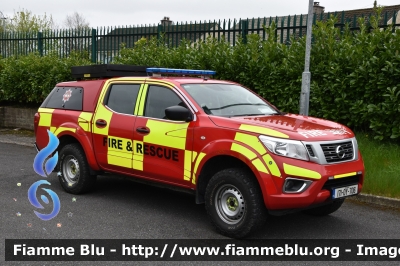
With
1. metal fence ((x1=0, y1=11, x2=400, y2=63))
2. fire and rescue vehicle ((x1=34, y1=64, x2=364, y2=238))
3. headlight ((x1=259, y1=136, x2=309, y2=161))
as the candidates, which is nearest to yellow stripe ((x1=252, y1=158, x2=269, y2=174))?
fire and rescue vehicle ((x1=34, y1=64, x2=364, y2=238))

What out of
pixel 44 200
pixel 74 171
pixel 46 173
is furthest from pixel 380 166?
pixel 46 173

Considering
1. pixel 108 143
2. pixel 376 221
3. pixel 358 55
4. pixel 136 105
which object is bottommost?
pixel 376 221

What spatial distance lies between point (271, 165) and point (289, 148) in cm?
26

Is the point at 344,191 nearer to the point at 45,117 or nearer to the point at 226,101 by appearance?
the point at 226,101

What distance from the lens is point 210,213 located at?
18.6 feet

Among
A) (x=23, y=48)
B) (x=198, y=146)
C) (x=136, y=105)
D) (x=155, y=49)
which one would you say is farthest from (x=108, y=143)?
(x=23, y=48)

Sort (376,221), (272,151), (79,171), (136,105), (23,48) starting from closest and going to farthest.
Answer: (272,151), (376,221), (136,105), (79,171), (23,48)

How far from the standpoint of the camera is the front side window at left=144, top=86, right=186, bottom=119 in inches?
250

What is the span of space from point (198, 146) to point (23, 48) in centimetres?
1308

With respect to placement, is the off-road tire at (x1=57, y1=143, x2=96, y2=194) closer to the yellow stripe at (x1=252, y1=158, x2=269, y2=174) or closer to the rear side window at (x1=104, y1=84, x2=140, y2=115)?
the rear side window at (x1=104, y1=84, x2=140, y2=115)

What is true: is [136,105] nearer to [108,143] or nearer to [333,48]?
[108,143]

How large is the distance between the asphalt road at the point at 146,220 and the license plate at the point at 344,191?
52 centimetres

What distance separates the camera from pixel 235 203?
216 inches

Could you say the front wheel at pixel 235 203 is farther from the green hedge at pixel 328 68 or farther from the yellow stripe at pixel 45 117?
the green hedge at pixel 328 68
